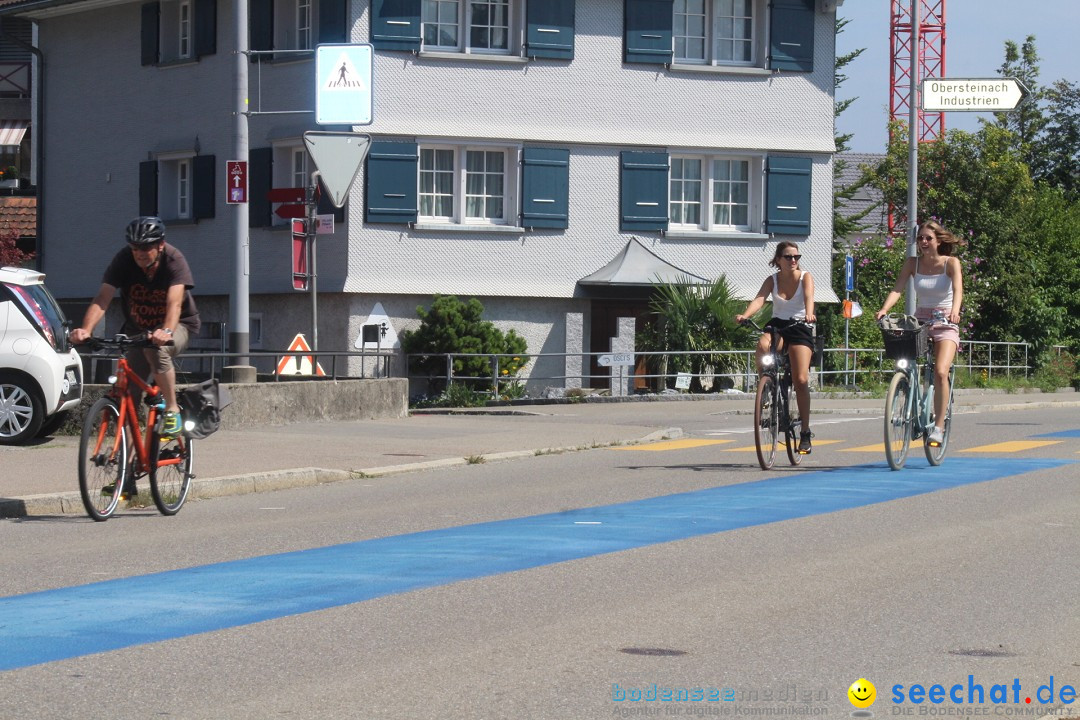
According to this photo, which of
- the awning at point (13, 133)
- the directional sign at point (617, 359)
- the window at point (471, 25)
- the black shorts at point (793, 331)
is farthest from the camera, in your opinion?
the awning at point (13, 133)

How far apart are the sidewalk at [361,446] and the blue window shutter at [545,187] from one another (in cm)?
558

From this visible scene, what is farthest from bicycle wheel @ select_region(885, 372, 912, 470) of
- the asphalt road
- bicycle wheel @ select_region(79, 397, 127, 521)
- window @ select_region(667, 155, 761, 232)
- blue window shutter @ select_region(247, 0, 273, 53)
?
blue window shutter @ select_region(247, 0, 273, 53)

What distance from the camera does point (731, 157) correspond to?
1214 inches

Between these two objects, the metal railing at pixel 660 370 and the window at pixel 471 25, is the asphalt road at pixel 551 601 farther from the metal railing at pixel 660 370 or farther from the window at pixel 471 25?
the window at pixel 471 25

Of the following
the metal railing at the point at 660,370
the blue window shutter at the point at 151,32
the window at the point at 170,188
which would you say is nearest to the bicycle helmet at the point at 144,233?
the metal railing at the point at 660,370

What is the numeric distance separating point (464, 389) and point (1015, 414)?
873cm

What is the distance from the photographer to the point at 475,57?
28.7 meters

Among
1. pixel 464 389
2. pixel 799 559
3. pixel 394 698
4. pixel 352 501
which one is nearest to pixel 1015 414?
pixel 464 389

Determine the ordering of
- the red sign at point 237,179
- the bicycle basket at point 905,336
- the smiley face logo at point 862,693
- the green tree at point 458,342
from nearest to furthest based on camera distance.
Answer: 1. the smiley face logo at point 862,693
2. the bicycle basket at point 905,336
3. the red sign at point 237,179
4. the green tree at point 458,342

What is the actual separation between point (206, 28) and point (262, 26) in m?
1.49

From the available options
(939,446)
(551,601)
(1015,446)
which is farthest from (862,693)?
(1015,446)

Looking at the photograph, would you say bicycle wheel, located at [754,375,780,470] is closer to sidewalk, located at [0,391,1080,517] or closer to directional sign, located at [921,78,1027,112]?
sidewalk, located at [0,391,1080,517]

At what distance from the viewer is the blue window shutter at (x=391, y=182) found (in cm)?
2812

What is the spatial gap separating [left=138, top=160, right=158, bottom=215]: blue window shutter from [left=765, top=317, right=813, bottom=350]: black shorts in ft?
67.4
